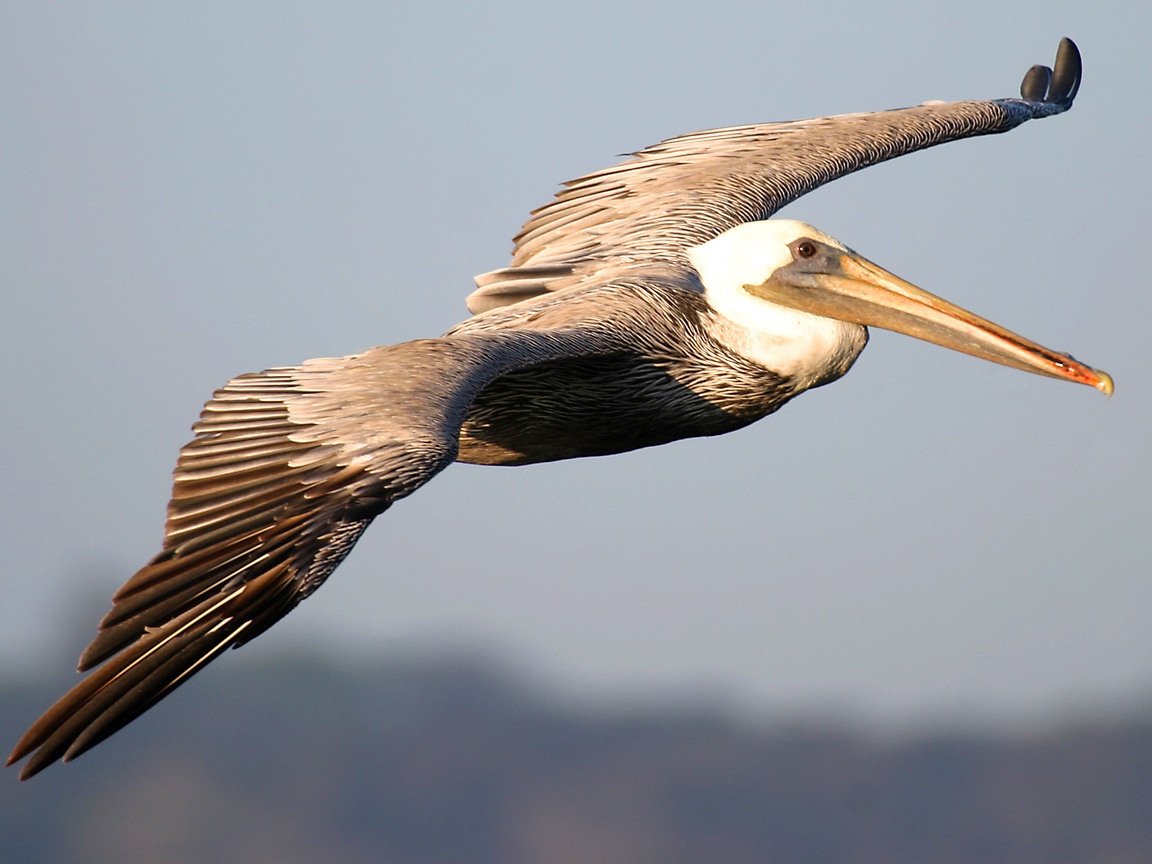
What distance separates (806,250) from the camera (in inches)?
385

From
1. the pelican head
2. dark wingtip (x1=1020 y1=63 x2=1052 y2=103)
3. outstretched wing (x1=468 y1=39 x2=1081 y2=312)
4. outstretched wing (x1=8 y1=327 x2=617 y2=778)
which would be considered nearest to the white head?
the pelican head

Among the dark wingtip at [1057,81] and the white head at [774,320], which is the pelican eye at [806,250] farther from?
the dark wingtip at [1057,81]

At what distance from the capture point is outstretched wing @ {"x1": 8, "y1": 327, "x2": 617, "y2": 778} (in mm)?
6949

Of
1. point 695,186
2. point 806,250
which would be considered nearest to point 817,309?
point 806,250

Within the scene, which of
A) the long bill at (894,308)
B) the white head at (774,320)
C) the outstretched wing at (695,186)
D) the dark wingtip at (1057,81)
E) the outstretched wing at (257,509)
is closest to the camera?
the outstretched wing at (257,509)

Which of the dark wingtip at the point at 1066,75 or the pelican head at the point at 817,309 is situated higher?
the pelican head at the point at 817,309

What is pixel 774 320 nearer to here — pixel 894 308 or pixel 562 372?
pixel 894 308

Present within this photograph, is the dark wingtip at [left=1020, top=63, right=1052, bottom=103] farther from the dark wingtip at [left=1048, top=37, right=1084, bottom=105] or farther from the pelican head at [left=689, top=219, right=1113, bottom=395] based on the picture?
the pelican head at [left=689, top=219, right=1113, bottom=395]

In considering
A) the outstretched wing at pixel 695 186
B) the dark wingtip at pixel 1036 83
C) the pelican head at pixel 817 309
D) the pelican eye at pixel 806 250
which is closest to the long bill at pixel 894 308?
the pelican head at pixel 817 309

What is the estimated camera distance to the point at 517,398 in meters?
9.64

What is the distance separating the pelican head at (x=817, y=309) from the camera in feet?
31.3

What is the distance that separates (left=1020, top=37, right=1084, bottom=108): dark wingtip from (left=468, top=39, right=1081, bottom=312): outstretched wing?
4.72 feet

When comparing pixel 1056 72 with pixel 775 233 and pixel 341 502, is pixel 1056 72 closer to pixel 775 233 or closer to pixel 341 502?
pixel 775 233

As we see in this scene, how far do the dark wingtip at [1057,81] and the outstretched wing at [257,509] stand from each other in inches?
348
